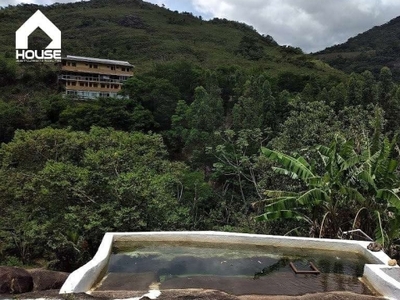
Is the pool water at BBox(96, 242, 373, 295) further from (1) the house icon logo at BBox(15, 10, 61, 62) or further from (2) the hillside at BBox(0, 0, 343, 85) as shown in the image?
(2) the hillside at BBox(0, 0, 343, 85)

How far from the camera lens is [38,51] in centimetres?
4509

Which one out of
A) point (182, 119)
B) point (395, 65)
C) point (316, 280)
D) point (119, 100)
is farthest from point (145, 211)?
point (395, 65)

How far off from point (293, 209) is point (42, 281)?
607 cm

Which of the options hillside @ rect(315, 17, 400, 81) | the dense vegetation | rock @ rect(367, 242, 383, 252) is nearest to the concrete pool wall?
rock @ rect(367, 242, 383, 252)

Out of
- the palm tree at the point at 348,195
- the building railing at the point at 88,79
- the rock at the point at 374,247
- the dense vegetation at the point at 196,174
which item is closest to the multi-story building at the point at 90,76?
the building railing at the point at 88,79

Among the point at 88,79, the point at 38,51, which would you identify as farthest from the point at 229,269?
the point at 38,51

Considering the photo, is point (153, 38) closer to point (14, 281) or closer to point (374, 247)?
point (374, 247)

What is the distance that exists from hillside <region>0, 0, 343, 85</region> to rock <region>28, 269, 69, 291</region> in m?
45.9

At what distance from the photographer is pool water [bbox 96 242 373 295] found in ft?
19.1

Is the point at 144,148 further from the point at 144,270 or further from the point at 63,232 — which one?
the point at 144,270

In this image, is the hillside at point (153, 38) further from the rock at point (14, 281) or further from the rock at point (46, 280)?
the rock at point (14, 281)

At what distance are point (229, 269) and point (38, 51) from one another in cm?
4509

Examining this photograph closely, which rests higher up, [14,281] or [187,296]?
[187,296]

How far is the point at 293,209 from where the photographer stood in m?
9.81
